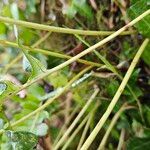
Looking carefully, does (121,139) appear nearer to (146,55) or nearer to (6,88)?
(146,55)

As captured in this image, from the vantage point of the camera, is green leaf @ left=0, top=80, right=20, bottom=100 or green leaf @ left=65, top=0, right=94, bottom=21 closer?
green leaf @ left=0, top=80, right=20, bottom=100

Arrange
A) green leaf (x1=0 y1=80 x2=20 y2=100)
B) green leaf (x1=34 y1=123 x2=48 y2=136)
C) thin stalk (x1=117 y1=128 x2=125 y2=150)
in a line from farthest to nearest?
thin stalk (x1=117 y1=128 x2=125 y2=150) < green leaf (x1=34 y1=123 x2=48 y2=136) < green leaf (x1=0 y1=80 x2=20 y2=100)

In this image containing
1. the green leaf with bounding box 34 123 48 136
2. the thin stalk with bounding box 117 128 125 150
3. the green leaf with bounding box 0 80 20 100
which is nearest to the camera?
the green leaf with bounding box 0 80 20 100

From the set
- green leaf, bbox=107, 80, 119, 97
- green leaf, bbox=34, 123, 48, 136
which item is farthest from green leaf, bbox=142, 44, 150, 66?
green leaf, bbox=34, 123, 48, 136

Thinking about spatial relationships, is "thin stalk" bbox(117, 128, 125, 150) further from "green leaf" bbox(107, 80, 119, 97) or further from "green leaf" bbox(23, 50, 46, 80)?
"green leaf" bbox(23, 50, 46, 80)

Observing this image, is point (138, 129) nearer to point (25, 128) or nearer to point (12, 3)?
point (25, 128)

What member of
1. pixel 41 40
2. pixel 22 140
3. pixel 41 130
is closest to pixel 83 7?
pixel 41 40
